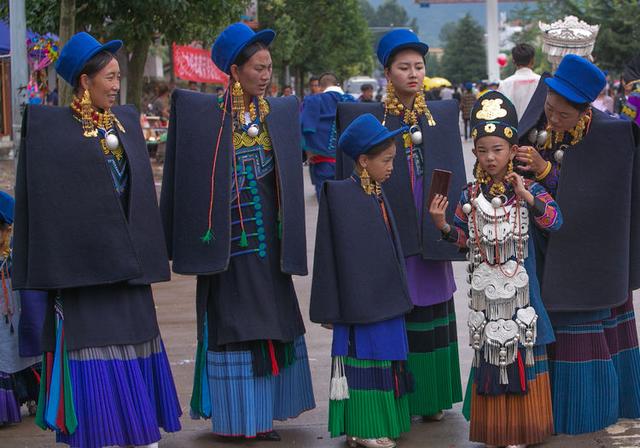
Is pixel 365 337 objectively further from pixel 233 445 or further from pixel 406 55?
pixel 406 55

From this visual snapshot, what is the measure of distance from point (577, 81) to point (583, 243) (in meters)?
0.84

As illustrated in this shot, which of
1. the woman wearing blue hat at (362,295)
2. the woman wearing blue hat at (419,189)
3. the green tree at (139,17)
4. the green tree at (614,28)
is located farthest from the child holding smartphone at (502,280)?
the green tree at (614,28)

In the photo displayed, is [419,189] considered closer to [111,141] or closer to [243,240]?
[243,240]

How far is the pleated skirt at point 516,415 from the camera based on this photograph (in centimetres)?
548

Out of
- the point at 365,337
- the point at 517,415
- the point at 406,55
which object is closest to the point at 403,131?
the point at 406,55

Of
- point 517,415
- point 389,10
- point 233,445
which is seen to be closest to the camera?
point 517,415

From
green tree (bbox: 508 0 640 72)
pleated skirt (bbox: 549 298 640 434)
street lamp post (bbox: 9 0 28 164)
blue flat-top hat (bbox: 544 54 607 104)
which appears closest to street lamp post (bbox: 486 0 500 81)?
green tree (bbox: 508 0 640 72)

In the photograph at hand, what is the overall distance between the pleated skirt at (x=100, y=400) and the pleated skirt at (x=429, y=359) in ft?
4.72

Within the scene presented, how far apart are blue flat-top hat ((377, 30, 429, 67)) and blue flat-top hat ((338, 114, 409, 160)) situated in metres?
0.51

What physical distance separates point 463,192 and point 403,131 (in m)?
0.59

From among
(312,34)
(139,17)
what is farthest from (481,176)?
(312,34)

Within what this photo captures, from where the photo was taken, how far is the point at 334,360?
5.72 metres

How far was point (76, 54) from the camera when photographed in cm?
538

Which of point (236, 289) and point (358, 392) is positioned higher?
point (236, 289)
